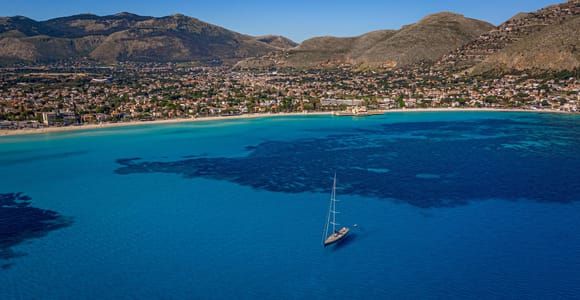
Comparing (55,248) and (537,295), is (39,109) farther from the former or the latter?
→ (537,295)

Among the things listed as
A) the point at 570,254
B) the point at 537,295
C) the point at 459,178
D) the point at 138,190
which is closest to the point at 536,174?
the point at 459,178

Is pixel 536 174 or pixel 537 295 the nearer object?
pixel 537 295

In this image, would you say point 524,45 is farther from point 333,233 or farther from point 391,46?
point 333,233

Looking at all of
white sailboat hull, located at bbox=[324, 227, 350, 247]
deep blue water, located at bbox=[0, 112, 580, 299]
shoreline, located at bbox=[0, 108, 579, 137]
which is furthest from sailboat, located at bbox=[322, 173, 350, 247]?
shoreline, located at bbox=[0, 108, 579, 137]

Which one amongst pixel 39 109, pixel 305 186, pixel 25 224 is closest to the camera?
pixel 25 224

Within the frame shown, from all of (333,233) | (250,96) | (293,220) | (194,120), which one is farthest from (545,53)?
(333,233)

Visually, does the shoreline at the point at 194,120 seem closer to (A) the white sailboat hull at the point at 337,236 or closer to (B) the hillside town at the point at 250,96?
(B) the hillside town at the point at 250,96

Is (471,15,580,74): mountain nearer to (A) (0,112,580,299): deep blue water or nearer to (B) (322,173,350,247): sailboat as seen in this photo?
(A) (0,112,580,299): deep blue water
